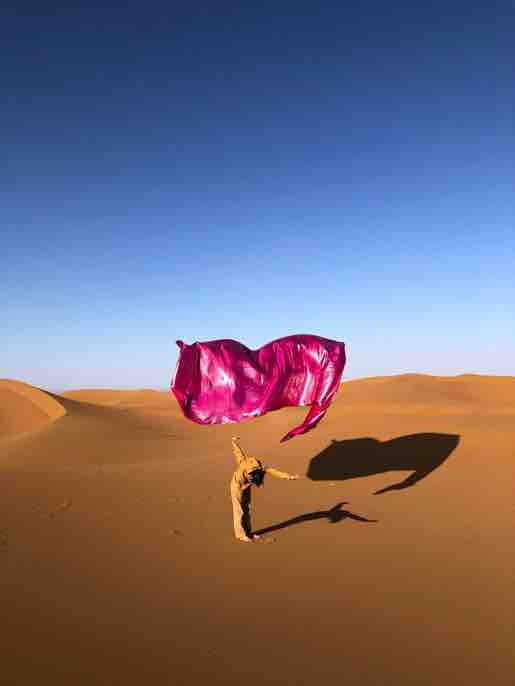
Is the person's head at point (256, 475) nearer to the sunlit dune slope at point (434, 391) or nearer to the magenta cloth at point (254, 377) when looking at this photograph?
the magenta cloth at point (254, 377)

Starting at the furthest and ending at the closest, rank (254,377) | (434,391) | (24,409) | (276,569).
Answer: (434,391), (24,409), (254,377), (276,569)

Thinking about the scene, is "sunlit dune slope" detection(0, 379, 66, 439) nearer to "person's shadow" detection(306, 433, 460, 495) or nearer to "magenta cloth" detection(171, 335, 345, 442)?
"person's shadow" detection(306, 433, 460, 495)

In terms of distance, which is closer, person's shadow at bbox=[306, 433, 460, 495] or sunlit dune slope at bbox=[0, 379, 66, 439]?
person's shadow at bbox=[306, 433, 460, 495]

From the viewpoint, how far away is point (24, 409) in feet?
77.8

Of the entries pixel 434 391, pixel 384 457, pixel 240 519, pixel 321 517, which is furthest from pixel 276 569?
pixel 434 391

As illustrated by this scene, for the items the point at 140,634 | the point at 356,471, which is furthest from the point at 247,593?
the point at 356,471

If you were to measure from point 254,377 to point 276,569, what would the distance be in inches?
109

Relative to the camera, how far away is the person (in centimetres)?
664

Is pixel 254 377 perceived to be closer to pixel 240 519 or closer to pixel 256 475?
pixel 256 475

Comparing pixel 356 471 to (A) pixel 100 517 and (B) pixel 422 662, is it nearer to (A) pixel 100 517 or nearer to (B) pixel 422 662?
(A) pixel 100 517

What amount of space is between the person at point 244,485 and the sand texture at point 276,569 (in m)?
0.30

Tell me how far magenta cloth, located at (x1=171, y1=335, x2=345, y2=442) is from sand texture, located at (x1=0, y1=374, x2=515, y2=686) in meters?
2.02

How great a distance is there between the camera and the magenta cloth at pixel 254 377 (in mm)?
6961

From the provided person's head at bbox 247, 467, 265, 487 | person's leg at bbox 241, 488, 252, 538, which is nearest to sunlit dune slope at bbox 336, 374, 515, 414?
person's leg at bbox 241, 488, 252, 538
